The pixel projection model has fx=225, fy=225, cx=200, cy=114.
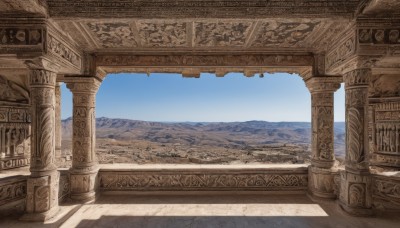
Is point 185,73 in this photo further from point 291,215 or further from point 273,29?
point 291,215

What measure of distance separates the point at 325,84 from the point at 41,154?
5733 mm

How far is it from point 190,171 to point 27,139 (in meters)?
4.68

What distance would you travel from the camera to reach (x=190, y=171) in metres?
5.41

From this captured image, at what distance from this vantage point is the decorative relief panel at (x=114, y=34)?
3.75 meters

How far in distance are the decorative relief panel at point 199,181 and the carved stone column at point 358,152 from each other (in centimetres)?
156

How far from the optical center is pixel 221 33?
4.04 metres

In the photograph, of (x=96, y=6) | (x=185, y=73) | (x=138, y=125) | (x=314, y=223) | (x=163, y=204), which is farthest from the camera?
(x=138, y=125)

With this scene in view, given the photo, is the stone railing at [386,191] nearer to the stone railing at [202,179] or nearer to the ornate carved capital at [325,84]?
the stone railing at [202,179]

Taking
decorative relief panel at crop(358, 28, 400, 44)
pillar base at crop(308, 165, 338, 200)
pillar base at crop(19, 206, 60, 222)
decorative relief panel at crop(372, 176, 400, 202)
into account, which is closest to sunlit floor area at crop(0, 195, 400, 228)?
pillar base at crop(19, 206, 60, 222)

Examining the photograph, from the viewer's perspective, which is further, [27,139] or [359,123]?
[27,139]

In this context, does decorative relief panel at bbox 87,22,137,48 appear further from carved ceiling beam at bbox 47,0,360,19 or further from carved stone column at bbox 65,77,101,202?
carved stone column at bbox 65,77,101,202

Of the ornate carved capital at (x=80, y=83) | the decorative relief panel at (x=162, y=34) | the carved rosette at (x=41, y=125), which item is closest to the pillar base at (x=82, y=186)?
the carved rosette at (x=41, y=125)

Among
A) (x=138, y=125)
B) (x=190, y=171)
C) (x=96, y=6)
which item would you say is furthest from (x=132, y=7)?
(x=138, y=125)

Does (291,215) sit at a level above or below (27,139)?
below
